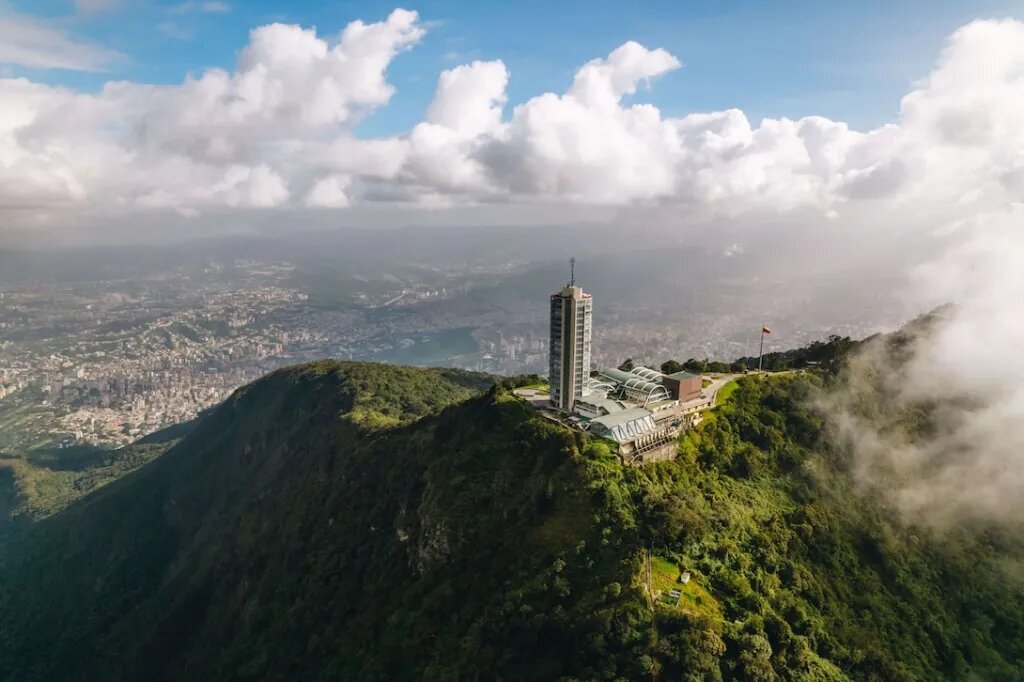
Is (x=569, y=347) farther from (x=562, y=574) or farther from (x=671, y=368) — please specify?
(x=671, y=368)

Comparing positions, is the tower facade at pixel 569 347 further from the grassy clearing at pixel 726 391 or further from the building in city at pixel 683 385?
the grassy clearing at pixel 726 391

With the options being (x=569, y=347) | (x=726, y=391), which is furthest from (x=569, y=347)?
(x=726, y=391)

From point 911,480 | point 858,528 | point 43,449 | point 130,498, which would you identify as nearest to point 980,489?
point 911,480

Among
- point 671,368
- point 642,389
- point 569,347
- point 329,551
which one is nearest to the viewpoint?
point 569,347

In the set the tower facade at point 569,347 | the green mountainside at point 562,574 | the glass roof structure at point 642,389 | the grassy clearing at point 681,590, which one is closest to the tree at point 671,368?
the green mountainside at point 562,574

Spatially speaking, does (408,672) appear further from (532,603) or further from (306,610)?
(306,610)

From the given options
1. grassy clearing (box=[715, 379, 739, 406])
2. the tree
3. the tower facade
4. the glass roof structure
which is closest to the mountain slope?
the tower facade

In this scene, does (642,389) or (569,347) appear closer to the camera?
(569,347)
